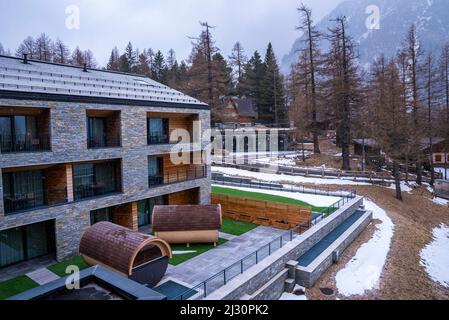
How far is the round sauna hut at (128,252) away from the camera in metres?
11.3

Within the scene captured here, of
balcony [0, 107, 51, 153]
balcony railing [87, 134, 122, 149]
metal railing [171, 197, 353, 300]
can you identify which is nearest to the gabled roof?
balcony [0, 107, 51, 153]

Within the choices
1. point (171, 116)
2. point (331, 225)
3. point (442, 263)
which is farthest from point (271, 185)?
point (442, 263)

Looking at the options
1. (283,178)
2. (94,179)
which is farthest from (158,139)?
(283,178)

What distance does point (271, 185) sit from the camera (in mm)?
27594

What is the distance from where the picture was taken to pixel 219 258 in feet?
48.7

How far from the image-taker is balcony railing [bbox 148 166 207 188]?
66.5ft

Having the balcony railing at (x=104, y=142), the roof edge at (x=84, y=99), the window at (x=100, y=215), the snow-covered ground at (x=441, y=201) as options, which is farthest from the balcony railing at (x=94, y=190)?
the snow-covered ground at (x=441, y=201)

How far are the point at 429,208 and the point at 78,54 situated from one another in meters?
55.2

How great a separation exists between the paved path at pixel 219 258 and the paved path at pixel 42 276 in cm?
484

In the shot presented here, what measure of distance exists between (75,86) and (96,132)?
2718mm

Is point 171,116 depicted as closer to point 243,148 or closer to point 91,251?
point 91,251

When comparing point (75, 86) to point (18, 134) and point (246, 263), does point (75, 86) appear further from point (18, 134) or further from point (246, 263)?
point (246, 263)

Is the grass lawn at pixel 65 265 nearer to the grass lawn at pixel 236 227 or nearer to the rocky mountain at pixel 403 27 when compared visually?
the grass lawn at pixel 236 227
